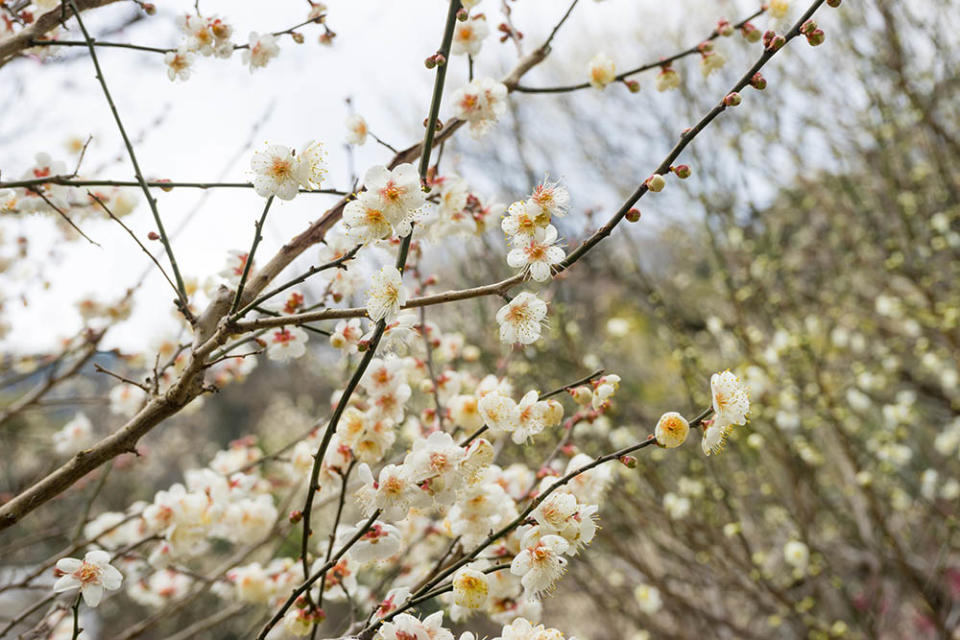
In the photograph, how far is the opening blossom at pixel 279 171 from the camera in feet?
3.72

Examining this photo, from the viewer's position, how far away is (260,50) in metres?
1.58

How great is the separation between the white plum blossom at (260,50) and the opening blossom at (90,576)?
1.15 meters

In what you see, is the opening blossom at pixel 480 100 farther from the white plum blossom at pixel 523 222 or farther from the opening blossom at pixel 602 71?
the white plum blossom at pixel 523 222

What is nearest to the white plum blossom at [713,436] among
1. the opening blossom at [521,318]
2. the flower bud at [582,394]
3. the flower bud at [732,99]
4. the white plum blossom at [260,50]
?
the flower bud at [582,394]

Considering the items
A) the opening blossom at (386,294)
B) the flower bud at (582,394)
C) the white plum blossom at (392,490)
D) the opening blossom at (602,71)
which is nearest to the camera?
the opening blossom at (386,294)

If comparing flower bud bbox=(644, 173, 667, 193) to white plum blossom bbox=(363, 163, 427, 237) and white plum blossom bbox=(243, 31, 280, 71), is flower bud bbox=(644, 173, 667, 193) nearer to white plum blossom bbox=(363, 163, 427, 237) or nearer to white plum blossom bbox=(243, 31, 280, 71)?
white plum blossom bbox=(363, 163, 427, 237)

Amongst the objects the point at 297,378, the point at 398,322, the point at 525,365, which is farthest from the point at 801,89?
the point at 297,378

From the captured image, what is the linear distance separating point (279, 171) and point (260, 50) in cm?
61

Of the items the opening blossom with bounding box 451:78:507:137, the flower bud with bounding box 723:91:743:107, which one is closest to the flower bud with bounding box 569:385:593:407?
the flower bud with bounding box 723:91:743:107

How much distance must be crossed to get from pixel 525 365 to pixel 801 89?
3.59 meters

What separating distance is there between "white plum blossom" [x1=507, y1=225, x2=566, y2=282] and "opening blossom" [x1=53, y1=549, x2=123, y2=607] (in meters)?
0.91

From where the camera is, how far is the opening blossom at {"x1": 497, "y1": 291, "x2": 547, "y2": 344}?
3.94 feet

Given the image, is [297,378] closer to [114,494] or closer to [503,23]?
[114,494]

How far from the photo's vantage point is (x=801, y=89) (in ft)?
15.9
